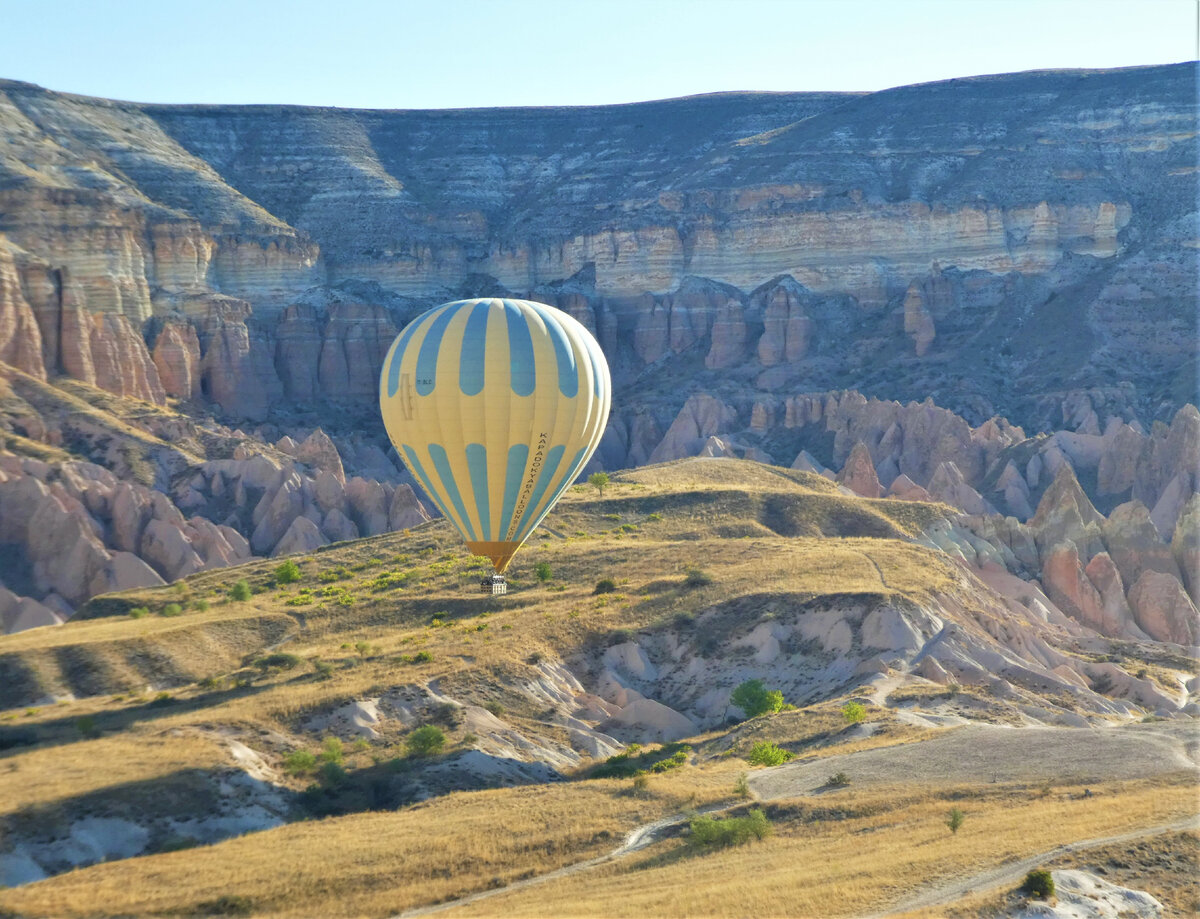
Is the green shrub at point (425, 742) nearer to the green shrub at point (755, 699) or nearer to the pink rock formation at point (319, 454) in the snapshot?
the green shrub at point (755, 699)

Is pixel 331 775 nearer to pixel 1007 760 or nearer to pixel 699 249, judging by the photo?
pixel 1007 760

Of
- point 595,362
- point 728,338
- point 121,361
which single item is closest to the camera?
point 595,362

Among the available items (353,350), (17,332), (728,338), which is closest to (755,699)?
(17,332)

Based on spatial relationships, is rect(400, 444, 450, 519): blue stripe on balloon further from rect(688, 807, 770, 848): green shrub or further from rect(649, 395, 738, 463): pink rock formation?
rect(649, 395, 738, 463): pink rock formation

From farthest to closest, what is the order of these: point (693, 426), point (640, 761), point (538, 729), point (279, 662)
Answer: point (693, 426) → point (279, 662) → point (538, 729) → point (640, 761)

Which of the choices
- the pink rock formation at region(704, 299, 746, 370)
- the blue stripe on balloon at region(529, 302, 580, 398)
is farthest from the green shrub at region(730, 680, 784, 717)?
the pink rock formation at region(704, 299, 746, 370)

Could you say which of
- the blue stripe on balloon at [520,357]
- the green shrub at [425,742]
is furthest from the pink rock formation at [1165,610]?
the green shrub at [425,742]

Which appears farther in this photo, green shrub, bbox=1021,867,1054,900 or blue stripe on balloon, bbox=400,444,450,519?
blue stripe on balloon, bbox=400,444,450,519
